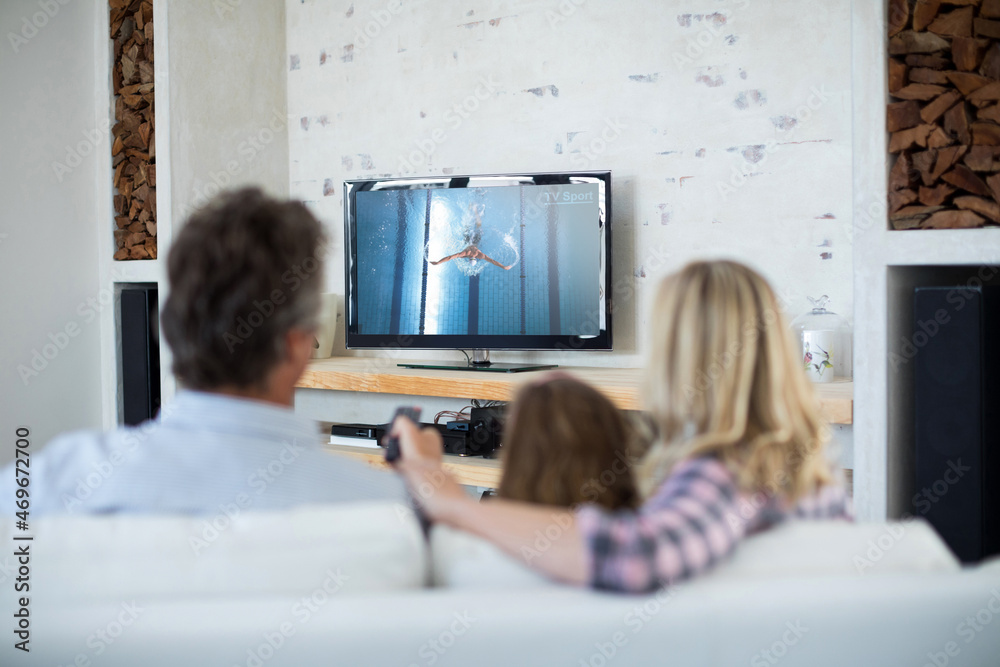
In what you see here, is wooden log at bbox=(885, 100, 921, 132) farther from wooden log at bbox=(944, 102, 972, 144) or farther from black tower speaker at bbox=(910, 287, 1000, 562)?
black tower speaker at bbox=(910, 287, 1000, 562)

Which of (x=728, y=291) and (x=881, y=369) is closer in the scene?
(x=728, y=291)

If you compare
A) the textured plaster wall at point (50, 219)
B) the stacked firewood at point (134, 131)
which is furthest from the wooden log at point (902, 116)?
the textured plaster wall at point (50, 219)

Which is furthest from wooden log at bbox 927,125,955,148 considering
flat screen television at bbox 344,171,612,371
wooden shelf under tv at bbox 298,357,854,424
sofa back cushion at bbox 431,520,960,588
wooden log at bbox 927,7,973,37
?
sofa back cushion at bbox 431,520,960,588

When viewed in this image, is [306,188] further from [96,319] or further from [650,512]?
[650,512]

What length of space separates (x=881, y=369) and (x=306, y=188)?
2.85 m

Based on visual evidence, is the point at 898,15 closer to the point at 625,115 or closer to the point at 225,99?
the point at 625,115

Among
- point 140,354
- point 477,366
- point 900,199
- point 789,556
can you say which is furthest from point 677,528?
point 140,354

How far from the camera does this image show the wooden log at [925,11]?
2125mm

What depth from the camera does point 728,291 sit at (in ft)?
3.53

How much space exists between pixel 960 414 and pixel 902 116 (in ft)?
2.46

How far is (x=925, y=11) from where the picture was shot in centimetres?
213

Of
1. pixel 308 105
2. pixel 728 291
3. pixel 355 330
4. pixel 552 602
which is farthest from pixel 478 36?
pixel 552 602

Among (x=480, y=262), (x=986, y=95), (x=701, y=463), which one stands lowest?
(x=701, y=463)

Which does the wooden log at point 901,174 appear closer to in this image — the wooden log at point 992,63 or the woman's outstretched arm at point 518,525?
the wooden log at point 992,63
